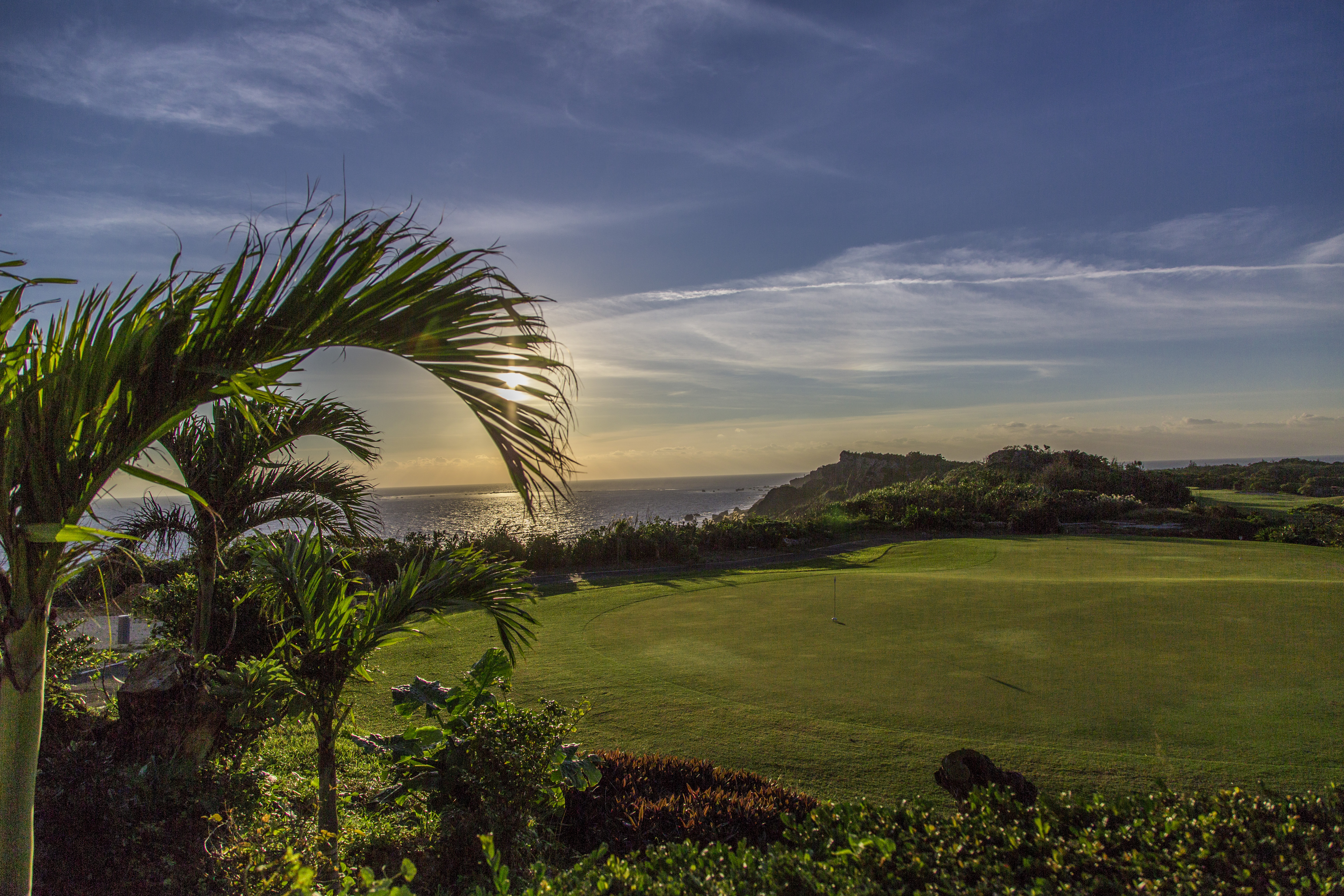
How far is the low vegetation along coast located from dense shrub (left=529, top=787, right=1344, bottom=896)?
0.5 inches

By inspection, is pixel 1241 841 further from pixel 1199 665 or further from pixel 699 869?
pixel 1199 665

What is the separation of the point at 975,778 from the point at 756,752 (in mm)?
1526

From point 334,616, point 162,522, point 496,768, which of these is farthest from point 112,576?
point 162,522

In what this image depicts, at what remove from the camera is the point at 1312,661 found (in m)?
5.37

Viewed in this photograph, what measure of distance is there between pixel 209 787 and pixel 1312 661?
319 inches

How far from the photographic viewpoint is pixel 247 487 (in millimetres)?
4789

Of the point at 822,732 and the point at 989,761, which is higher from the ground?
the point at 989,761

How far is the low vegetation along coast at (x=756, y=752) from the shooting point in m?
2.71

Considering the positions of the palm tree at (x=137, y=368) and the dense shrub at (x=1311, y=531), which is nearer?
the palm tree at (x=137, y=368)

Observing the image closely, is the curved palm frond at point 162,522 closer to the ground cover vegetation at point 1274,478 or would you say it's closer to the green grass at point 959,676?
the green grass at point 959,676

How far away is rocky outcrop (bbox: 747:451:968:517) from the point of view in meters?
39.9

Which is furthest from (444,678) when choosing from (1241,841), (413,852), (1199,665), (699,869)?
(1199,665)

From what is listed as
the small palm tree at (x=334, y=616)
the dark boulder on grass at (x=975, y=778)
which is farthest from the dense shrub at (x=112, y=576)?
the dark boulder on grass at (x=975, y=778)

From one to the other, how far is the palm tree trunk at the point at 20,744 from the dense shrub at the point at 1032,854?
1.66m
